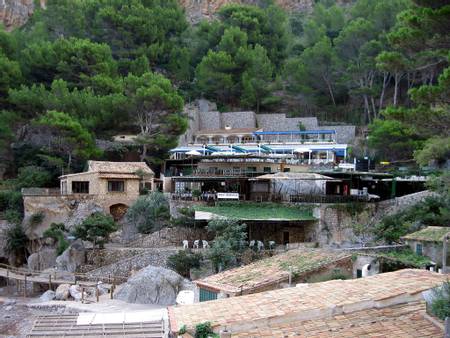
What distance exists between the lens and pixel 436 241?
2159 centimetres

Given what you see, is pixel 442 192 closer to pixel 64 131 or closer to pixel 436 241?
pixel 436 241

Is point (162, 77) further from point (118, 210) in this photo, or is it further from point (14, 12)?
point (14, 12)

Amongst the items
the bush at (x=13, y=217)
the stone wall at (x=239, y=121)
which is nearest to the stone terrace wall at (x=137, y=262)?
the bush at (x=13, y=217)

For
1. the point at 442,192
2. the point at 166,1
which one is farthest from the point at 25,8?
the point at 442,192

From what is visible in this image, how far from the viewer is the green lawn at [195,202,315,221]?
1171 inches

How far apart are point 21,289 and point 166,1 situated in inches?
1648

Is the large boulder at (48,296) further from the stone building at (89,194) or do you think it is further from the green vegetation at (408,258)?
the green vegetation at (408,258)

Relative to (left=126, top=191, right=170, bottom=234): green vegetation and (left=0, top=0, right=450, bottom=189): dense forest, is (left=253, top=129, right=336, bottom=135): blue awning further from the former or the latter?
(left=126, top=191, right=170, bottom=234): green vegetation

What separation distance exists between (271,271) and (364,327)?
8578mm

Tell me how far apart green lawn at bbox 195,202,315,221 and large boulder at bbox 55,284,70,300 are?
842 cm

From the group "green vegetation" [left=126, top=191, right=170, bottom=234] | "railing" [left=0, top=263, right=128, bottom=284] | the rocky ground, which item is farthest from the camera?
"green vegetation" [left=126, top=191, right=170, bottom=234]

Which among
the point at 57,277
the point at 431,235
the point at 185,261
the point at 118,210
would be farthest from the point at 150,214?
the point at 431,235

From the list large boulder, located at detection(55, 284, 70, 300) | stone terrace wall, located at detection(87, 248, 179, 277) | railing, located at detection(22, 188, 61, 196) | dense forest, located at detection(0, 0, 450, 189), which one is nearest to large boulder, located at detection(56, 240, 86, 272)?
stone terrace wall, located at detection(87, 248, 179, 277)

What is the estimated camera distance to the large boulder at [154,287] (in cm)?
2386
